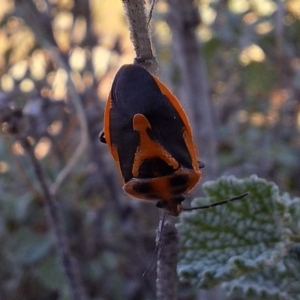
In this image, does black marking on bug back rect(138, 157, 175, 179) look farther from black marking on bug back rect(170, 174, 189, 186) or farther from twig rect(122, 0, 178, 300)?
twig rect(122, 0, 178, 300)

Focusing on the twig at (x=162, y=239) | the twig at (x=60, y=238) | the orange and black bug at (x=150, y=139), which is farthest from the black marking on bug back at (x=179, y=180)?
the twig at (x=60, y=238)

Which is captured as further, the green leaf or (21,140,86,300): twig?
(21,140,86,300): twig

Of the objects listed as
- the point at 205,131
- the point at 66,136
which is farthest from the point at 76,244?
the point at 205,131

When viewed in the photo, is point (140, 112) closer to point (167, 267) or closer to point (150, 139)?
point (150, 139)

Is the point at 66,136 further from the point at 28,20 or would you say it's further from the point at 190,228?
the point at 190,228

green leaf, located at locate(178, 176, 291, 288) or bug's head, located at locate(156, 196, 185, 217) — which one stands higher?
bug's head, located at locate(156, 196, 185, 217)

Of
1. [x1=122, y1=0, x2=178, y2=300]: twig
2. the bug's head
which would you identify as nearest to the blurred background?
the bug's head

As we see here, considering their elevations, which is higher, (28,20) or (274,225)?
(28,20)
